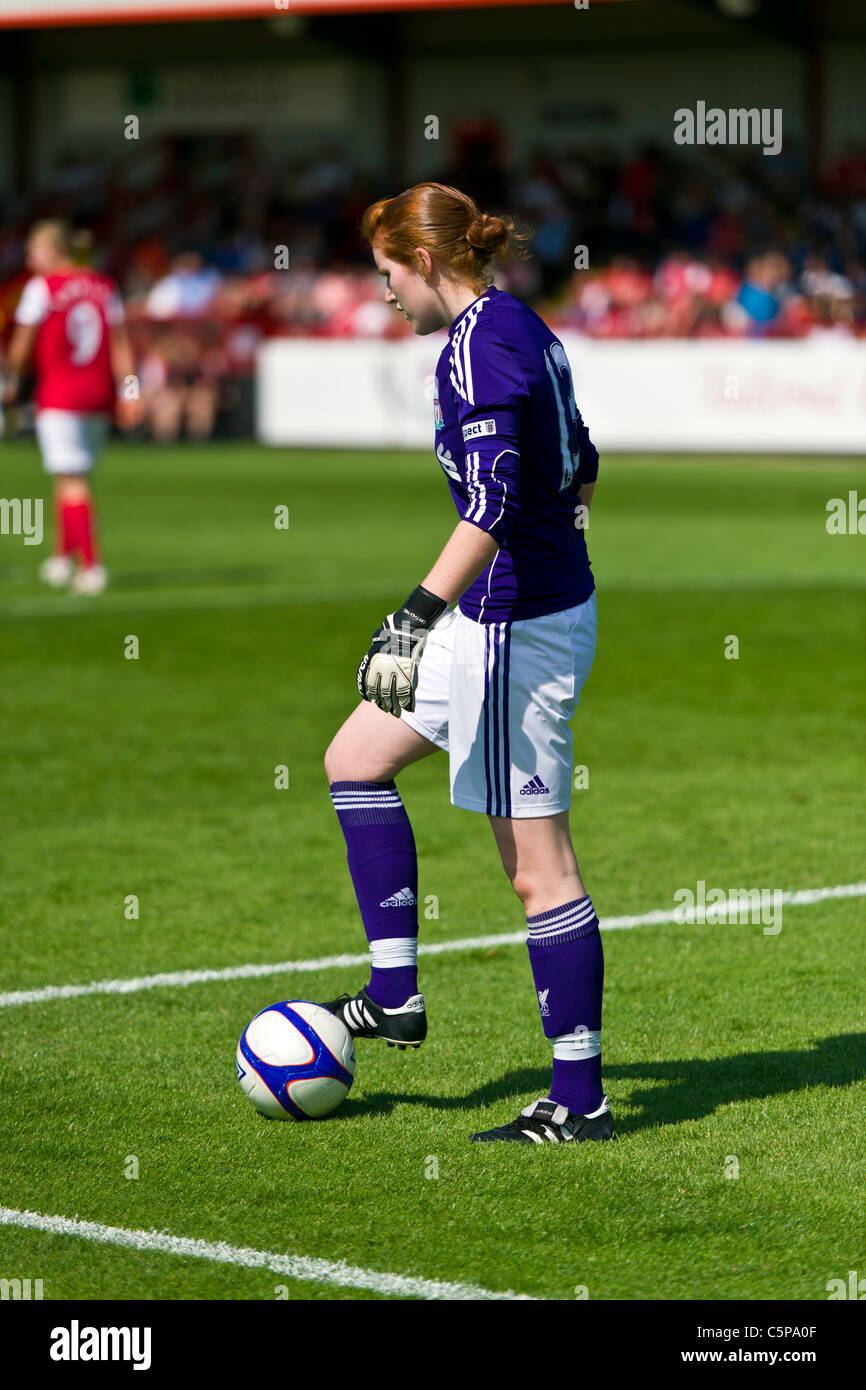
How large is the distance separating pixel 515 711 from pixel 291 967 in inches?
65.3

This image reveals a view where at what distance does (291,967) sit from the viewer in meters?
5.44

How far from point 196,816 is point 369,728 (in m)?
3.03

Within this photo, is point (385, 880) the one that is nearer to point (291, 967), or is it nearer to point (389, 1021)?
point (389, 1021)

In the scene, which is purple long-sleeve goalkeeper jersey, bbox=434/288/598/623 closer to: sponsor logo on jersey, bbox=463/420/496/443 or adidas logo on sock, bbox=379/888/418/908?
sponsor logo on jersey, bbox=463/420/496/443

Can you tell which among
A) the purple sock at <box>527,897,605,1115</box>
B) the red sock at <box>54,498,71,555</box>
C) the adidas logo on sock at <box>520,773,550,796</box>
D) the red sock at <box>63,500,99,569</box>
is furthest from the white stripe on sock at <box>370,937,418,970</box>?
the red sock at <box>54,498,71,555</box>

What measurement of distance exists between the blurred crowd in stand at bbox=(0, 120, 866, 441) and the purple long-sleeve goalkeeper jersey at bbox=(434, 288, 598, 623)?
20669 millimetres

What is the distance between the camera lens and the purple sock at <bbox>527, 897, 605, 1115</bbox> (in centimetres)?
412

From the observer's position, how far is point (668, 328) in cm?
2595

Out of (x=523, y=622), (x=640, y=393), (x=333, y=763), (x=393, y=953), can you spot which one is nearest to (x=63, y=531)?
(x=333, y=763)

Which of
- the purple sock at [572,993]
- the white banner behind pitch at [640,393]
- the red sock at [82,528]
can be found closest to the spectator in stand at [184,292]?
the white banner behind pitch at [640,393]

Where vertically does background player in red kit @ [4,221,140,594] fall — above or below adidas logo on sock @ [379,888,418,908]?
above
